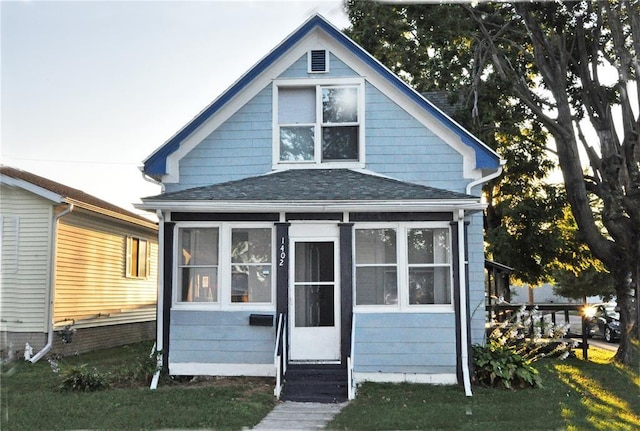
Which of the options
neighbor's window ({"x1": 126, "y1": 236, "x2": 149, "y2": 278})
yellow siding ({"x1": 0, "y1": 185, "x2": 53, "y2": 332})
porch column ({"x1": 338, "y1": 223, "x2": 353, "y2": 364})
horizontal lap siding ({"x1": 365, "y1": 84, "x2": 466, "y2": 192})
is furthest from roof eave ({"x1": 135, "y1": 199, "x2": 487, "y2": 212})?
neighbor's window ({"x1": 126, "y1": 236, "x2": 149, "y2": 278})

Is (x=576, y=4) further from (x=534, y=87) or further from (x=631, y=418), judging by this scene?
(x=631, y=418)

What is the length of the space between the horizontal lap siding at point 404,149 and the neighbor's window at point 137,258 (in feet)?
29.9

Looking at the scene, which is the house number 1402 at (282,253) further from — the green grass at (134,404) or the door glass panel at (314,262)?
the green grass at (134,404)

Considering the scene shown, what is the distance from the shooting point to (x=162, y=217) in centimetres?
1107

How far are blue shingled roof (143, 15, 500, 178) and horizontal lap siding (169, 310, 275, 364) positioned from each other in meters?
2.94

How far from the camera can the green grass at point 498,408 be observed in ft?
26.7

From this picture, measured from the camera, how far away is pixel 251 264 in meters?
11.2

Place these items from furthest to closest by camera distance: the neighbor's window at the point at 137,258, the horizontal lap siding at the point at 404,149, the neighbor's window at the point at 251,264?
the neighbor's window at the point at 137,258, the horizontal lap siding at the point at 404,149, the neighbor's window at the point at 251,264

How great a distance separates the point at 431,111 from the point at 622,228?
19.7ft

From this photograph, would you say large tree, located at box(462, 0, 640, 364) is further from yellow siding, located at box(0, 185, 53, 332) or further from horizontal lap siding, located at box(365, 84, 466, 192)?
yellow siding, located at box(0, 185, 53, 332)

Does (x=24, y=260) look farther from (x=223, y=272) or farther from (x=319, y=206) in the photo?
(x=319, y=206)

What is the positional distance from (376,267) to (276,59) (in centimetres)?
430

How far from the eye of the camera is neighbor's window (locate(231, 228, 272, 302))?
36.8 feet

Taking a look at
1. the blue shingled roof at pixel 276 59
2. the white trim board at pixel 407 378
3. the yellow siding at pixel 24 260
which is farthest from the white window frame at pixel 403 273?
the yellow siding at pixel 24 260
